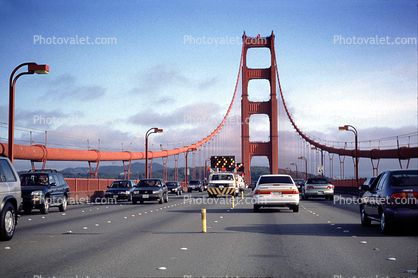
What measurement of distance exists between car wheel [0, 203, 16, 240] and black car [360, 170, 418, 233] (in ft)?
29.8

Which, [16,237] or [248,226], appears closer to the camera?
[16,237]

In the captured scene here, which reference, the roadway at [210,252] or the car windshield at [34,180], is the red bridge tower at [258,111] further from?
the roadway at [210,252]

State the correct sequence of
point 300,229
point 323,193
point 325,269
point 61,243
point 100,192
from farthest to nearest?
point 100,192, point 323,193, point 300,229, point 61,243, point 325,269

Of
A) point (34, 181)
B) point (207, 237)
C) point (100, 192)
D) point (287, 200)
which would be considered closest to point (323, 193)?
point (287, 200)

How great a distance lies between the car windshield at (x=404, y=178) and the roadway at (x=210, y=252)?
52.1 inches

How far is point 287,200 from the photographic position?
19.7 metres

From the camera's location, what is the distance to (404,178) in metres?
12.2

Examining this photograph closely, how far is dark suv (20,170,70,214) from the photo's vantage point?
20.2 m

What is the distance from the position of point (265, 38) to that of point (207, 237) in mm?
100402

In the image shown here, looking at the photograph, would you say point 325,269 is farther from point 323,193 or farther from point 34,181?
point 323,193

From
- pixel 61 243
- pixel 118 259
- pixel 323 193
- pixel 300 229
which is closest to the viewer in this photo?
pixel 118 259

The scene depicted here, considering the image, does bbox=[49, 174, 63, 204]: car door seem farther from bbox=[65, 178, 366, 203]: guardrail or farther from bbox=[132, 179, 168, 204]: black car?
bbox=[65, 178, 366, 203]: guardrail

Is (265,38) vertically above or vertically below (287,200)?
above

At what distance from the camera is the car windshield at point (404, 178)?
12039mm
